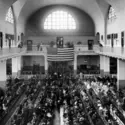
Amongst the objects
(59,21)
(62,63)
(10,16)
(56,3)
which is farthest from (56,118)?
(59,21)

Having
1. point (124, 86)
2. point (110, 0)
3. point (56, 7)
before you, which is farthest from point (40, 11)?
point (124, 86)

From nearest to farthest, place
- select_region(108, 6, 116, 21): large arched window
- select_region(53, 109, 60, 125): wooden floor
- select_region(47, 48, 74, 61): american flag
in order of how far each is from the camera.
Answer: select_region(53, 109, 60, 125): wooden floor
select_region(108, 6, 116, 21): large arched window
select_region(47, 48, 74, 61): american flag

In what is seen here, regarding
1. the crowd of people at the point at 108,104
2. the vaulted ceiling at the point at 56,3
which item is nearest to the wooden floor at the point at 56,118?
the crowd of people at the point at 108,104

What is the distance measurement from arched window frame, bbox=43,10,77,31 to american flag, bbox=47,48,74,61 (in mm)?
8716

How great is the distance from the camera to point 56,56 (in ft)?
109

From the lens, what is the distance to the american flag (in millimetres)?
33312

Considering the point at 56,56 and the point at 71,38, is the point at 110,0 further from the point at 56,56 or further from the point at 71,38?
the point at 71,38

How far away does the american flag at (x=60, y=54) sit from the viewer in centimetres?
3331

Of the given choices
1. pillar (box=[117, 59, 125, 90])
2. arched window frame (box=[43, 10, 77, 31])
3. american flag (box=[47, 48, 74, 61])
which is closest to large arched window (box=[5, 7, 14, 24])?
american flag (box=[47, 48, 74, 61])

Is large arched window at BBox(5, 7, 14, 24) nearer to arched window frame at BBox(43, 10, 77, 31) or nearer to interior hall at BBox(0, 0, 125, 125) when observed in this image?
interior hall at BBox(0, 0, 125, 125)

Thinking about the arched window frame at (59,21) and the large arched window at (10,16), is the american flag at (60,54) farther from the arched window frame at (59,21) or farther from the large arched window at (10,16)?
the arched window frame at (59,21)

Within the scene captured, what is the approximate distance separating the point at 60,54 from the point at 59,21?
9570 mm

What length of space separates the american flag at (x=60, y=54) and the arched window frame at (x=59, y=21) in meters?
8.72

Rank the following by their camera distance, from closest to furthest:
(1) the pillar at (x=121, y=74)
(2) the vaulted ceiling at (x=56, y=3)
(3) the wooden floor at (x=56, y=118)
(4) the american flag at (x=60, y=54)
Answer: (3) the wooden floor at (x=56, y=118) → (1) the pillar at (x=121, y=74) → (2) the vaulted ceiling at (x=56, y=3) → (4) the american flag at (x=60, y=54)
